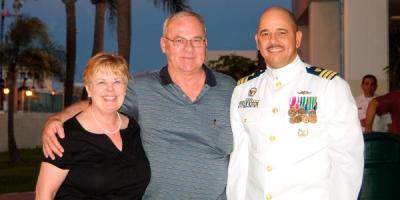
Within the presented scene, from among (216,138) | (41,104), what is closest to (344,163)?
(216,138)

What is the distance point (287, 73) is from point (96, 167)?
1160 millimetres

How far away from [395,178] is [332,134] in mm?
1736

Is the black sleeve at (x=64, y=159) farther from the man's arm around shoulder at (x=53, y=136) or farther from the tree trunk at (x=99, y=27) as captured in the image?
the tree trunk at (x=99, y=27)

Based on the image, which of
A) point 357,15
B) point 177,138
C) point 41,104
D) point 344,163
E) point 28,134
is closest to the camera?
point 344,163

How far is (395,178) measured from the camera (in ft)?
15.6

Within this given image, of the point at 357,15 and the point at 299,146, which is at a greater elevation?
the point at 357,15

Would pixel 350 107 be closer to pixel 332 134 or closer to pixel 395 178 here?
pixel 332 134

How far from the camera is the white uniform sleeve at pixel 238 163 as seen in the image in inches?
141

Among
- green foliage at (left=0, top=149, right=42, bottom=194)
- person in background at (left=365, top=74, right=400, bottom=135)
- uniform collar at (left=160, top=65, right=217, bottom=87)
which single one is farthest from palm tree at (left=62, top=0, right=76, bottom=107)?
uniform collar at (left=160, top=65, right=217, bottom=87)

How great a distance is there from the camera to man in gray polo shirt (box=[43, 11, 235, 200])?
355cm

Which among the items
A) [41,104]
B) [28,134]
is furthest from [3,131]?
[41,104]

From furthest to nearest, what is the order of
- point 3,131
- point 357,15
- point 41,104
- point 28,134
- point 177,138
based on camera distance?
point 41,104 → point 28,134 → point 3,131 → point 357,15 → point 177,138

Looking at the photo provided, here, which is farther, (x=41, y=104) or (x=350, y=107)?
(x=41, y=104)

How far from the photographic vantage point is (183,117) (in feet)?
11.7
